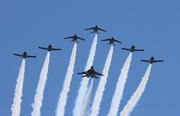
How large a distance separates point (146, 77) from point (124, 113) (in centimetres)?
1369

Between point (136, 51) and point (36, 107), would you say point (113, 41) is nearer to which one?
point (136, 51)

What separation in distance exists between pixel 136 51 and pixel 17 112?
41724 mm

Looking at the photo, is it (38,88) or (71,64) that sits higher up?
(71,64)

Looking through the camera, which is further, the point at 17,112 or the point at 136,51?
the point at 136,51

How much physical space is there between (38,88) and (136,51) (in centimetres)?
3302

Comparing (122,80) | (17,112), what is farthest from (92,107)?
(17,112)

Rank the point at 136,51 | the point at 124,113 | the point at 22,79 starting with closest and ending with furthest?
the point at 124,113
the point at 22,79
the point at 136,51

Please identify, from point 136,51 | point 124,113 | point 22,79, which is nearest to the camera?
point 124,113

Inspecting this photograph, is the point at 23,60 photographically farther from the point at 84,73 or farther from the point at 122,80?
the point at 122,80

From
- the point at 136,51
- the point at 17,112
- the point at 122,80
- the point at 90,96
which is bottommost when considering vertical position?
the point at 17,112

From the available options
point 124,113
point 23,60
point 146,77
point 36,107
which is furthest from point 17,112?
point 146,77

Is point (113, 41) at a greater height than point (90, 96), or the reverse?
point (113, 41)

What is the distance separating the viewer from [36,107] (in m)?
114

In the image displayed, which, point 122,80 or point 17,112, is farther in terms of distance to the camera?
point 122,80
